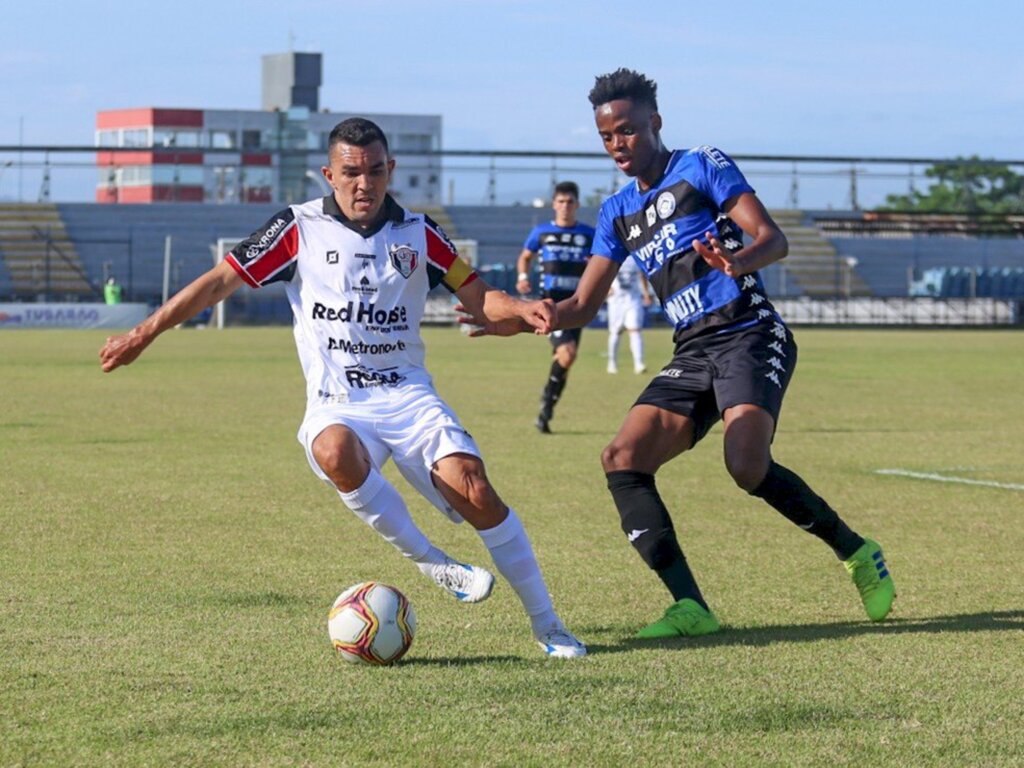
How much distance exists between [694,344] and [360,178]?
1.61m

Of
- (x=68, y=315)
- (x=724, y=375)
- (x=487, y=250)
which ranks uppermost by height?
(x=487, y=250)

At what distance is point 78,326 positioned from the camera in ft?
160

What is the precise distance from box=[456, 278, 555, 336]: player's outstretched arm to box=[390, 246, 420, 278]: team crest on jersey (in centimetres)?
35

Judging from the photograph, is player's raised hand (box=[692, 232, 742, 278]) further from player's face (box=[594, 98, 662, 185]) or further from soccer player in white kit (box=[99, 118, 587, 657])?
soccer player in white kit (box=[99, 118, 587, 657])

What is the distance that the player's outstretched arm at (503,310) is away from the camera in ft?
21.9

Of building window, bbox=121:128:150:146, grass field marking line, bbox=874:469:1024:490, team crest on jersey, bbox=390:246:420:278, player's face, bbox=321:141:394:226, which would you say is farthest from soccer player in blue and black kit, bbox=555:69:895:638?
building window, bbox=121:128:150:146

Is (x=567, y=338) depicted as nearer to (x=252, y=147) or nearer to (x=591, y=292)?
(x=591, y=292)

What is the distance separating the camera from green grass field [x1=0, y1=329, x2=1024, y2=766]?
4.73 meters

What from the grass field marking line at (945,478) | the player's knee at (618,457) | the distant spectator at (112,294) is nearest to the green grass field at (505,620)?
the grass field marking line at (945,478)

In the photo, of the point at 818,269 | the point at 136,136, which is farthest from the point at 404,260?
the point at 136,136

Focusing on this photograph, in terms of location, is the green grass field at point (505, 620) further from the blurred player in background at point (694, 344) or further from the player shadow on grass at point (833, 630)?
the blurred player in background at point (694, 344)

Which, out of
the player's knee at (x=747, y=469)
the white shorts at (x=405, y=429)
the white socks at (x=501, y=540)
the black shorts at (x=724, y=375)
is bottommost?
the white socks at (x=501, y=540)

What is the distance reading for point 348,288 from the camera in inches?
250

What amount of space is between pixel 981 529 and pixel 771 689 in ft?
15.1
